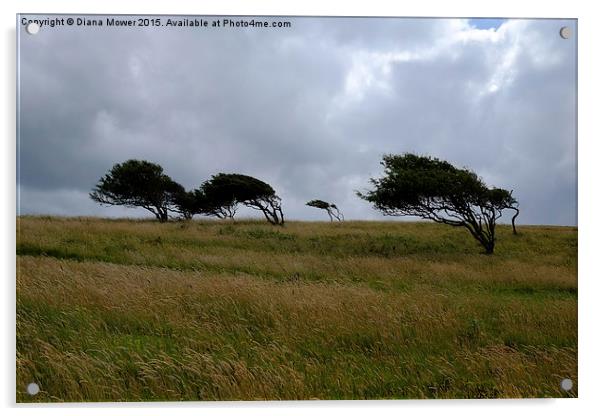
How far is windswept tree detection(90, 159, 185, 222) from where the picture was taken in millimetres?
6504

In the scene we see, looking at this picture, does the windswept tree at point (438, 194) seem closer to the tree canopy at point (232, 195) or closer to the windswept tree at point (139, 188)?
the tree canopy at point (232, 195)

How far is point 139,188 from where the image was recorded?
21.1ft

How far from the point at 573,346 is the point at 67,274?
782cm

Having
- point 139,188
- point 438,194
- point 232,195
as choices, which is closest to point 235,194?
point 232,195

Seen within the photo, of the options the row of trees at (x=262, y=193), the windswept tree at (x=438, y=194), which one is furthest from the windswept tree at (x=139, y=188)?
the windswept tree at (x=438, y=194)

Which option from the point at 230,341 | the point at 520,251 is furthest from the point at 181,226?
the point at 520,251

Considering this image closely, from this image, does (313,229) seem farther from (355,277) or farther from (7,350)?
(7,350)

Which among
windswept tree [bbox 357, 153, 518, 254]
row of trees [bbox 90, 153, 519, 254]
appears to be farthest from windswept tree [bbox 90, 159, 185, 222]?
windswept tree [bbox 357, 153, 518, 254]

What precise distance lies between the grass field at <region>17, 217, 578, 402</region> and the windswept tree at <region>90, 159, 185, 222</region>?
0.46 m

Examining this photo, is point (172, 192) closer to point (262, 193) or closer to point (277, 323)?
point (262, 193)

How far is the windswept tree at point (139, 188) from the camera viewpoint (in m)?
6.50

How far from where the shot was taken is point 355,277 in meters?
6.96

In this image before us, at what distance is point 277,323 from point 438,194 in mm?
5516

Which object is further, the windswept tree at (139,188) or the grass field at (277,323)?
the windswept tree at (139,188)
